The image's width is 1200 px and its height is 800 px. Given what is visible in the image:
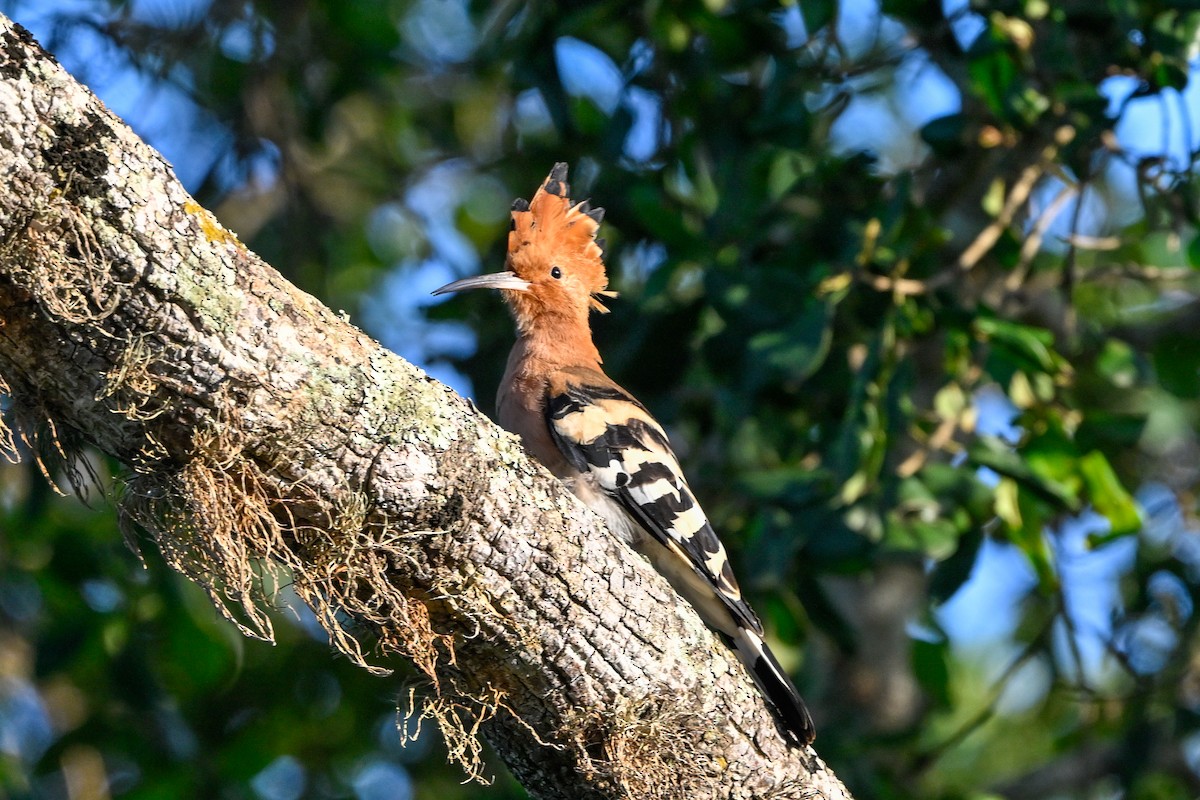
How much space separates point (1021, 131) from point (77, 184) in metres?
2.55

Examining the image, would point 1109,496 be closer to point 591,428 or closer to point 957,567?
point 957,567

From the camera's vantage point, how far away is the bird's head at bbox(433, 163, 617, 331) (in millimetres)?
3533

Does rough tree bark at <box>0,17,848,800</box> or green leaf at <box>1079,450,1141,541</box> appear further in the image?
green leaf at <box>1079,450,1141,541</box>

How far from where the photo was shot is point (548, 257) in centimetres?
356

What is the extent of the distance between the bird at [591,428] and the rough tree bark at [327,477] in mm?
404

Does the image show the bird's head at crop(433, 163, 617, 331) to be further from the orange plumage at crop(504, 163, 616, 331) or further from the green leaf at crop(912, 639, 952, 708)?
the green leaf at crop(912, 639, 952, 708)

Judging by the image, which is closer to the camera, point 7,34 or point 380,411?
point 7,34

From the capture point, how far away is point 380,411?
6.22 ft

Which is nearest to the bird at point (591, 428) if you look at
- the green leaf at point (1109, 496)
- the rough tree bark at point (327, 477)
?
the rough tree bark at point (327, 477)

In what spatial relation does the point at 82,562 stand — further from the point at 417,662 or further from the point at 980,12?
the point at 980,12

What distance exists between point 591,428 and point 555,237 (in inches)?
29.0

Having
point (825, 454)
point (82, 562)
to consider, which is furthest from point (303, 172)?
point (825, 454)

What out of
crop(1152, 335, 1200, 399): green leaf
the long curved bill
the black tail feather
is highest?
crop(1152, 335, 1200, 399): green leaf

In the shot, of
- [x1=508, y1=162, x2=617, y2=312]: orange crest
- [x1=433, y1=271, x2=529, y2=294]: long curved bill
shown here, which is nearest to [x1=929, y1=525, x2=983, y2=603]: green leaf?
[x1=508, y1=162, x2=617, y2=312]: orange crest
